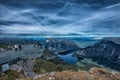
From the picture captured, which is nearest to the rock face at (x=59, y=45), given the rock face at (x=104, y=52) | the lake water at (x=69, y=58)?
the lake water at (x=69, y=58)

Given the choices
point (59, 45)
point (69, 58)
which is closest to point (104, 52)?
point (69, 58)

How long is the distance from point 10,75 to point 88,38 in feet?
10.7

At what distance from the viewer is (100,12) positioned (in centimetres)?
591

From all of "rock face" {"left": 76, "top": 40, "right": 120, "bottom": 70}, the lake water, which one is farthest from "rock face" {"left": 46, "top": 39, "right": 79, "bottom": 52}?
"rock face" {"left": 76, "top": 40, "right": 120, "bottom": 70}

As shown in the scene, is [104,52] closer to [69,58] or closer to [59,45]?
[69,58]

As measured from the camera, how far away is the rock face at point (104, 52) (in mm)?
6289

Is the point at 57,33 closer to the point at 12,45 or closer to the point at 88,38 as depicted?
the point at 88,38

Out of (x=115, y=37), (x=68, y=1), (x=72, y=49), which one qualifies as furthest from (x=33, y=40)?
(x=115, y=37)

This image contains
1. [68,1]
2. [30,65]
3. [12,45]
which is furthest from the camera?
[30,65]

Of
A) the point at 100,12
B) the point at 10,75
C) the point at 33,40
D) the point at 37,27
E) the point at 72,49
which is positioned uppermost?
the point at 100,12

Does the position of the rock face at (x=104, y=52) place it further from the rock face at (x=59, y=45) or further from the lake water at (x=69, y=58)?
the rock face at (x=59, y=45)

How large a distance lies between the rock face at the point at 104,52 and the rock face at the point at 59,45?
0.44 m

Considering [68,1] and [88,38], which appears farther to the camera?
[88,38]

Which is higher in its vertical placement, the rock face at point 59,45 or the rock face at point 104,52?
the rock face at point 59,45
